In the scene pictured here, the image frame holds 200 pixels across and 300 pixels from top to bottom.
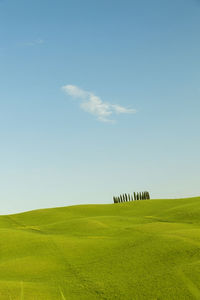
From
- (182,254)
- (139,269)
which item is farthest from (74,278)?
(182,254)

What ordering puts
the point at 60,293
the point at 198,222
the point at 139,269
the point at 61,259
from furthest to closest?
the point at 198,222
the point at 61,259
the point at 139,269
the point at 60,293

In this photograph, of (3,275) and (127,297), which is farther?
(3,275)

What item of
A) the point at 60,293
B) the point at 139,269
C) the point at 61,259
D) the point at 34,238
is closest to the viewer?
the point at 60,293

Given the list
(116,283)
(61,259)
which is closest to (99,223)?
(61,259)

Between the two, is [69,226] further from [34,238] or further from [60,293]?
[60,293]

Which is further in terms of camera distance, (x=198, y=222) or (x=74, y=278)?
(x=198, y=222)

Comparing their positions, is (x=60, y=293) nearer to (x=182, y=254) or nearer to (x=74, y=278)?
(x=74, y=278)

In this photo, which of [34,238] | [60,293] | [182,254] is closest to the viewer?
[60,293]

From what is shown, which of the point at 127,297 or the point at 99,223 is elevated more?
the point at 99,223

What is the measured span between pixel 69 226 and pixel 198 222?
12.9 meters

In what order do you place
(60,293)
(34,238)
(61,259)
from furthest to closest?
(34,238) → (61,259) → (60,293)

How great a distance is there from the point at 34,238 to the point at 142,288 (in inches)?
559

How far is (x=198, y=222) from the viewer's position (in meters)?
34.2

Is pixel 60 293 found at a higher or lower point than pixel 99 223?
lower
